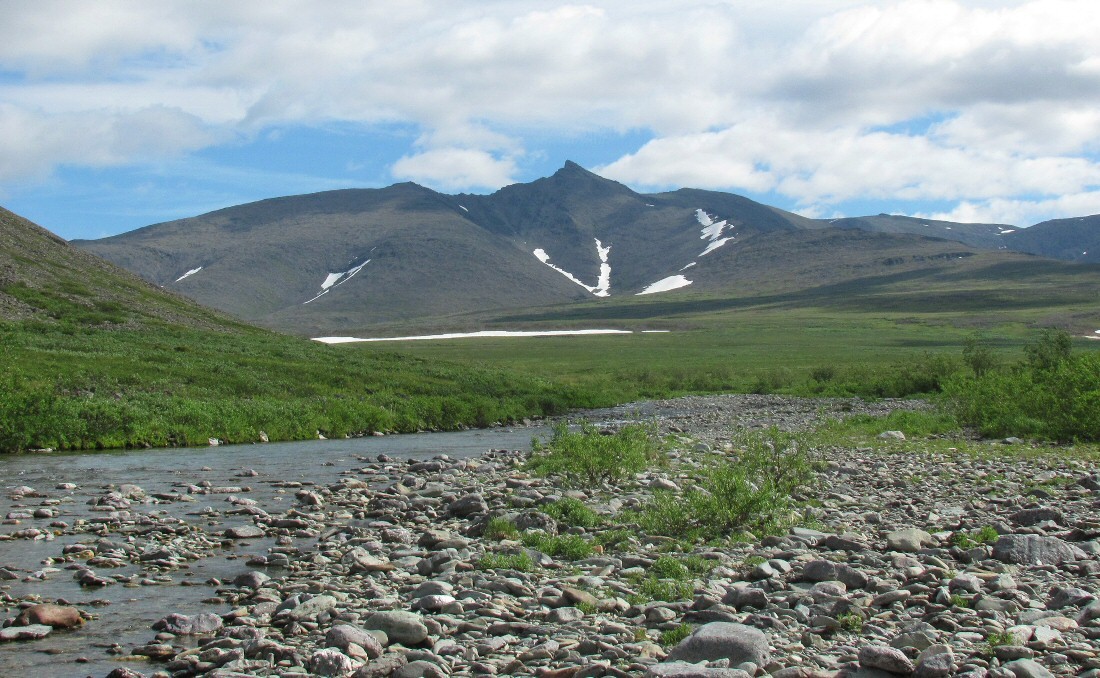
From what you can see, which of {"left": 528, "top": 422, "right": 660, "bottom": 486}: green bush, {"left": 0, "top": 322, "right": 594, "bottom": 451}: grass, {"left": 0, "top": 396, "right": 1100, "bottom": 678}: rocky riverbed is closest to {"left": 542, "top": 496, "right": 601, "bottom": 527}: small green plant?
{"left": 0, "top": 396, "right": 1100, "bottom": 678}: rocky riverbed

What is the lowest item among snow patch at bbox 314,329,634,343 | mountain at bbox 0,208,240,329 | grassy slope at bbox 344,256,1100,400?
grassy slope at bbox 344,256,1100,400

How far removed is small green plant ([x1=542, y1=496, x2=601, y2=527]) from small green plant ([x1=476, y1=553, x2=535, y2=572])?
310 cm

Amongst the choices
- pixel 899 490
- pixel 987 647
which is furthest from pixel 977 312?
pixel 987 647

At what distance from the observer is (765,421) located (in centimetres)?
4488

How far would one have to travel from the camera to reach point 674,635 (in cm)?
957

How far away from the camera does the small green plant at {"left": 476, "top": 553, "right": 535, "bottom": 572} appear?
13.1m

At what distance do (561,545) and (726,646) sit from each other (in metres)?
5.77

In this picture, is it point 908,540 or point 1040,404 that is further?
point 1040,404

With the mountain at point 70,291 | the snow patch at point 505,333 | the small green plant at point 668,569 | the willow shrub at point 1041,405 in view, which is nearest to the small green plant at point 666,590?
the small green plant at point 668,569

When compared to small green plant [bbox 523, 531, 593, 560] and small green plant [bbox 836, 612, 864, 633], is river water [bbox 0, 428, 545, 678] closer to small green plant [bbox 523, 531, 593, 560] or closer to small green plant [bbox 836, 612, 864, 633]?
small green plant [bbox 523, 531, 593, 560]

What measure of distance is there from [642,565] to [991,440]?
22.3m

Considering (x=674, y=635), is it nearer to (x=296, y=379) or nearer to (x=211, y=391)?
(x=211, y=391)

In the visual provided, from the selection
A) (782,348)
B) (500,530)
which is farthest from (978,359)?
(782,348)

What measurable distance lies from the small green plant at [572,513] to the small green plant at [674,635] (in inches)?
259
